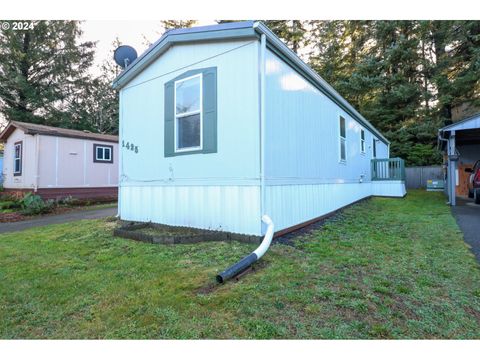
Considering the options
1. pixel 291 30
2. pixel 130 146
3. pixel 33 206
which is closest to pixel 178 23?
pixel 291 30

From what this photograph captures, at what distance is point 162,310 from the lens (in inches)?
96.2

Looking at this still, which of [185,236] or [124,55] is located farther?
[124,55]

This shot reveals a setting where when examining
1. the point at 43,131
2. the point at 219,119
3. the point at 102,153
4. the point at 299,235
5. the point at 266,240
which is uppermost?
the point at 43,131

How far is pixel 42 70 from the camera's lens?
2038cm

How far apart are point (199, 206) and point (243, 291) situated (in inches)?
98.0

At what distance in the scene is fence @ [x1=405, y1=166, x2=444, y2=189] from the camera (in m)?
17.5

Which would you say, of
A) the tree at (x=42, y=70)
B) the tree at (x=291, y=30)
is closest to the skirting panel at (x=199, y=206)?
the tree at (x=291, y=30)

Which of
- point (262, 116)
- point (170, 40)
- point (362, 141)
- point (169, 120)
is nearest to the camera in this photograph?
point (262, 116)

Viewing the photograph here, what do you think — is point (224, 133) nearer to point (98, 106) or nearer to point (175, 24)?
point (175, 24)

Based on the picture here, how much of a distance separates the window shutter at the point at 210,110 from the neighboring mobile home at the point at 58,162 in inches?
354

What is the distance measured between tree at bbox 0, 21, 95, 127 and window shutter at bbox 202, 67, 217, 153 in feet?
63.1

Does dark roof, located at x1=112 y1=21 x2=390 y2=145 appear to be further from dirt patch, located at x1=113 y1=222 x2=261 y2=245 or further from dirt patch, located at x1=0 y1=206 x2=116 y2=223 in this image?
dirt patch, located at x1=0 y1=206 x2=116 y2=223

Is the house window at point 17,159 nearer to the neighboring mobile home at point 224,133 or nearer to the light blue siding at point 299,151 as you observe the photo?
the neighboring mobile home at point 224,133
